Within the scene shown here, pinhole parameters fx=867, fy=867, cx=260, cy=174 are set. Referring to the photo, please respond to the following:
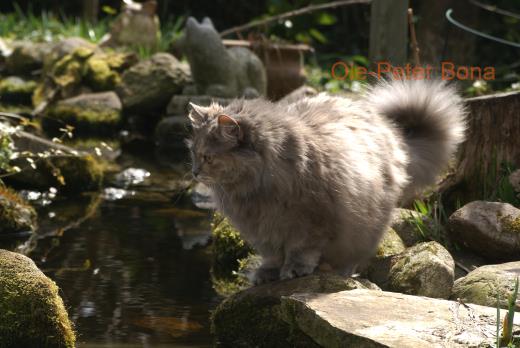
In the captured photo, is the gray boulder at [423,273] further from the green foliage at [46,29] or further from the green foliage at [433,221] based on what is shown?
the green foliage at [46,29]

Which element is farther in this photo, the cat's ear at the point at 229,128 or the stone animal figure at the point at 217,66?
the stone animal figure at the point at 217,66

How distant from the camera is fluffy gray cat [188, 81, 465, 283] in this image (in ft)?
13.5

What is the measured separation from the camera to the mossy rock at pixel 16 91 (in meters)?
13.7

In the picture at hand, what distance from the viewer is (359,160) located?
453cm

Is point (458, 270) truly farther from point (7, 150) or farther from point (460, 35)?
point (460, 35)

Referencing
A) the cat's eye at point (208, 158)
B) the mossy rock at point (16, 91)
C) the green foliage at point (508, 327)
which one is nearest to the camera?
the green foliage at point (508, 327)

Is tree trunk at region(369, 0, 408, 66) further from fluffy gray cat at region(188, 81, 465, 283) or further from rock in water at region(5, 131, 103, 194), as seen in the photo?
rock in water at region(5, 131, 103, 194)

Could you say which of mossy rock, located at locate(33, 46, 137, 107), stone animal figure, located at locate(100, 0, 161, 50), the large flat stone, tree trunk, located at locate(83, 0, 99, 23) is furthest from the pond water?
tree trunk, located at locate(83, 0, 99, 23)

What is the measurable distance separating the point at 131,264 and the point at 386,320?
8.65 feet

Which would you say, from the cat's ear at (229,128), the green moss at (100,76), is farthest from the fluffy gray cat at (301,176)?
the green moss at (100,76)

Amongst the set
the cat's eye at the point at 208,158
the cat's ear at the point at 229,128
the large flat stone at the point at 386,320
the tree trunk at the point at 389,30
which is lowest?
the large flat stone at the point at 386,320

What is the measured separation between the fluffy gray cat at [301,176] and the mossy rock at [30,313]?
0.90 metres

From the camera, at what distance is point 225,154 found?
407 cm

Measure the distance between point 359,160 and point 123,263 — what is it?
2067 mm
